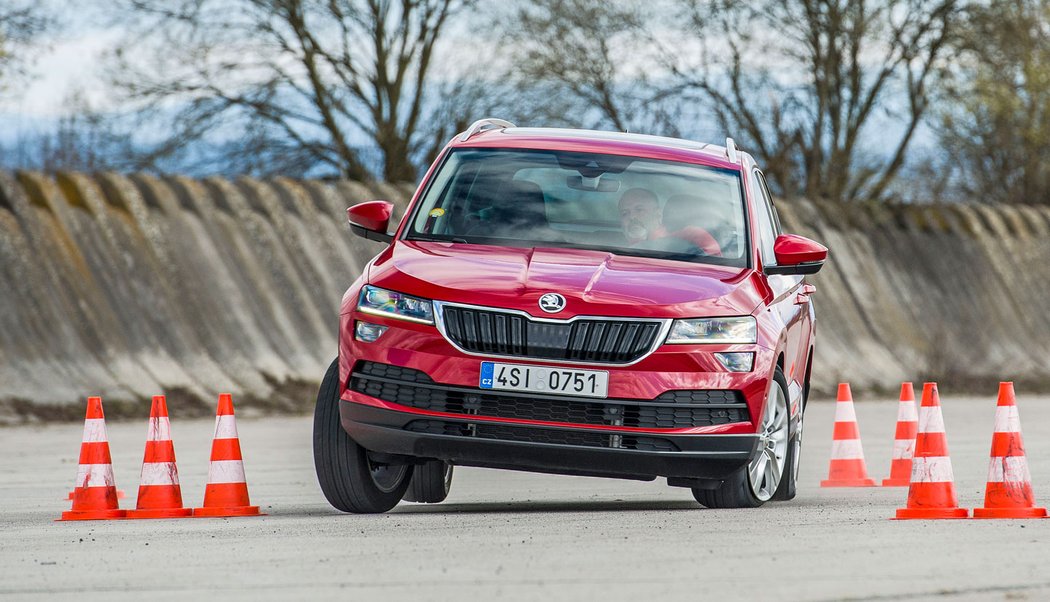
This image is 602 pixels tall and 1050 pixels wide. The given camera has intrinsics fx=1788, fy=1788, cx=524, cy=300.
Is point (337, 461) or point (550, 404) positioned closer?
point (550, 404)

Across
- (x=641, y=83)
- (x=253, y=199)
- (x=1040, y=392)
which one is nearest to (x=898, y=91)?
(x=641, y=83)

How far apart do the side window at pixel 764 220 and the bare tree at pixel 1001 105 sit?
25.5 metres

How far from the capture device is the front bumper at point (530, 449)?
8.16 m

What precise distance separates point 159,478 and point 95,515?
1.23ft

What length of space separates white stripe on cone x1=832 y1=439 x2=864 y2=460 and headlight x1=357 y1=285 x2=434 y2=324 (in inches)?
187

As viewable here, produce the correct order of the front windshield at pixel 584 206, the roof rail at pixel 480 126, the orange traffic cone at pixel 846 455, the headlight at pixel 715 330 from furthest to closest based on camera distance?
1. the orange traffic cone at pixel 846 455
2. the roof rail at pixel 480 126
3. the front windshield at pixel 584 206
4. the headlight at pixel 715 330

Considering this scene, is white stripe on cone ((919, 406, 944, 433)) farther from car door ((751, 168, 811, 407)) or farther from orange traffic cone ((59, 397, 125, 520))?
orange traffic cone ((59, 397, 125, 520))

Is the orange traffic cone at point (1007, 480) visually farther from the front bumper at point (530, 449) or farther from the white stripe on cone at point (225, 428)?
the white stripe on cone at point (225, 428)

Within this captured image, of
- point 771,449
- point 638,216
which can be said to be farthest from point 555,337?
point 771,449

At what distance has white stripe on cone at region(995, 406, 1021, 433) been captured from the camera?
844cm

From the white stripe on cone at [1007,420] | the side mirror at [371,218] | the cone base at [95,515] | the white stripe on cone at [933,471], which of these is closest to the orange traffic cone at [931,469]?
the white stripe on cone at [933,471]

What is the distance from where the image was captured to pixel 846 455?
12.1 meters

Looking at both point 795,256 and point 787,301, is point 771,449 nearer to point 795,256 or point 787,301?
point 787,301

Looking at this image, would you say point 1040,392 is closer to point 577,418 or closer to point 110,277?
point 110,277
